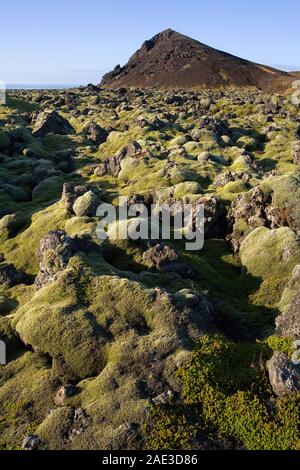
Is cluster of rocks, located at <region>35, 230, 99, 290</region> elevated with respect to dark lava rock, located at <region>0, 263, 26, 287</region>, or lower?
elevated

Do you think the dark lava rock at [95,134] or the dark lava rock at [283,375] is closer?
the dark lava rock at [283,375]

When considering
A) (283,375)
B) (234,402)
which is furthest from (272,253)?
(234,402)

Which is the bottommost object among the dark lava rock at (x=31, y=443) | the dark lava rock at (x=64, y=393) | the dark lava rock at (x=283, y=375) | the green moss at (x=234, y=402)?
the dark lava rock at (x=31, y=443)

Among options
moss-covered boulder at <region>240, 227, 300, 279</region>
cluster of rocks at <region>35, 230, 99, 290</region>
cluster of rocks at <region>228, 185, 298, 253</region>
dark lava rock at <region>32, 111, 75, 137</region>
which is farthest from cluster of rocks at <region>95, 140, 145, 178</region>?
dark lava rock at <region>32, 111, 75, 137</region>

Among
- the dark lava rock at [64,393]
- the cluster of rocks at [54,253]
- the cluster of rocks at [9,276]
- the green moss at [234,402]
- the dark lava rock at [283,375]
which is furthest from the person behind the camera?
the cluster of rocks at [9,276]

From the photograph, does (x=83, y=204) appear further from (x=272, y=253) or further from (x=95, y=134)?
(x=95, y=134)

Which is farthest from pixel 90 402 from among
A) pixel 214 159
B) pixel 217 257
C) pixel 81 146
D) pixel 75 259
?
pixel 81 146

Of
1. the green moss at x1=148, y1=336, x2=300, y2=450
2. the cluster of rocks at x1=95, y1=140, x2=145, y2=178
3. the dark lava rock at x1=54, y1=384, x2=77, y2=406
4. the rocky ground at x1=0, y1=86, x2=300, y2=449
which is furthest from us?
the cluster of rocks at x1=95, y1=140, x2=145, y2=178

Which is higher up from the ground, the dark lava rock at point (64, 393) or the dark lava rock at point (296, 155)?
the dark lava rock at point (296, 155)

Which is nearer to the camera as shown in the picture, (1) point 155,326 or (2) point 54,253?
(1) point 155,326

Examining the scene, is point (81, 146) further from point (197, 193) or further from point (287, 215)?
point (287, 215)

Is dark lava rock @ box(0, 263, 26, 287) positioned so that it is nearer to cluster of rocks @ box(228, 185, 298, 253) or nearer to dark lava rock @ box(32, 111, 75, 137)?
cluster of rocks @ box(228, 185, 298, 253)

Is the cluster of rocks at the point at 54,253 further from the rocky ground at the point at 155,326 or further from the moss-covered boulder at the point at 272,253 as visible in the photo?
the moss-covered boulder at the point at 272,253

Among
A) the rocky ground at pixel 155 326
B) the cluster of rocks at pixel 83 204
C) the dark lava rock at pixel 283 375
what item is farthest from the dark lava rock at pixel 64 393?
the cluster of rocks at pixel 83 204
